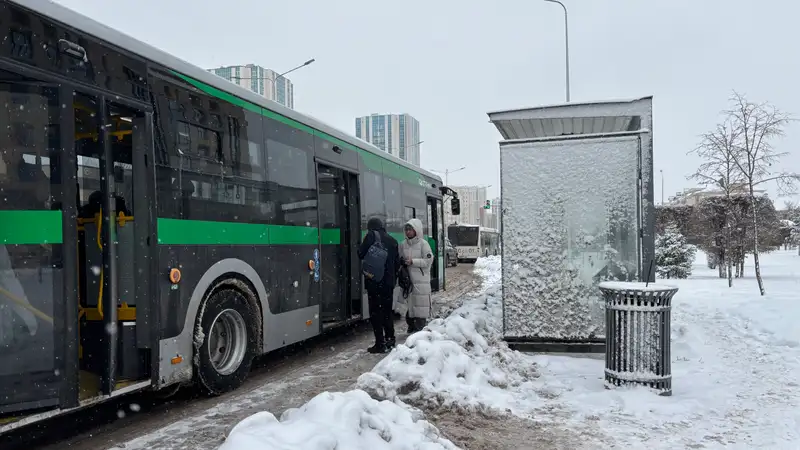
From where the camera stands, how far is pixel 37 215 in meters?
Result: 4.16

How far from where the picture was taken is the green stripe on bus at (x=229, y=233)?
5395 millimetres

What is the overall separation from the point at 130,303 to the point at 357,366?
329 centimetres

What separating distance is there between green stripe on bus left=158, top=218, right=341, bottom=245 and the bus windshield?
38.0 metres

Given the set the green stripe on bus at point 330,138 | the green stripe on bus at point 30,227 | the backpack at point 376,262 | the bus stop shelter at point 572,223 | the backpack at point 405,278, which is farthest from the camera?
the backpack at point 405,278

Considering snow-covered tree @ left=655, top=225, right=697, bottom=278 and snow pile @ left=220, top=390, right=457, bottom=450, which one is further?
snow-covered tree @ left=655, top=225, right=697, bottom=278

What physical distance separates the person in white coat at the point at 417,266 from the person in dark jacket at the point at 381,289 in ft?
1.81

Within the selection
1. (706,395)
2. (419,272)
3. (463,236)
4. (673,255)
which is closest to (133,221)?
(419,272)

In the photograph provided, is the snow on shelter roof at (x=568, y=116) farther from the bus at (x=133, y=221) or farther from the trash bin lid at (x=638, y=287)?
the bus at (x=133, y=221)

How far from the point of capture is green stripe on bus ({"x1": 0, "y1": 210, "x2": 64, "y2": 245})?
13.1ft

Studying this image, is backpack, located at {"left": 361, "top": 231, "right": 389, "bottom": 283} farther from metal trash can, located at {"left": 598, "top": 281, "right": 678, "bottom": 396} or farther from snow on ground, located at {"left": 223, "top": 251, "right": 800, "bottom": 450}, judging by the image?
metal trash can, located at {"left": 598, "top": 281, "right": 678, "bottom": 396}

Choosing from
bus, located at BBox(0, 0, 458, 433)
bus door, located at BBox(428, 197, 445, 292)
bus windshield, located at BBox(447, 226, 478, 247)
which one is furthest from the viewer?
bus windshield, located at BBox(447, 226, 478, 247)

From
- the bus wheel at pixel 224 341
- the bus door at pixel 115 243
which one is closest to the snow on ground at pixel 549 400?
the bus wheel at pixel 224 341

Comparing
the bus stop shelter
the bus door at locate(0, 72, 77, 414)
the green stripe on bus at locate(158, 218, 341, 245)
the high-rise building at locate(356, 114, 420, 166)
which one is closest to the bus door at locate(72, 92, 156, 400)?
the green stripe on bus at locate(158, 218, 341, 245)

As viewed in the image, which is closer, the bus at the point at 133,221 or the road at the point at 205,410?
the bus at the point at 133,221
